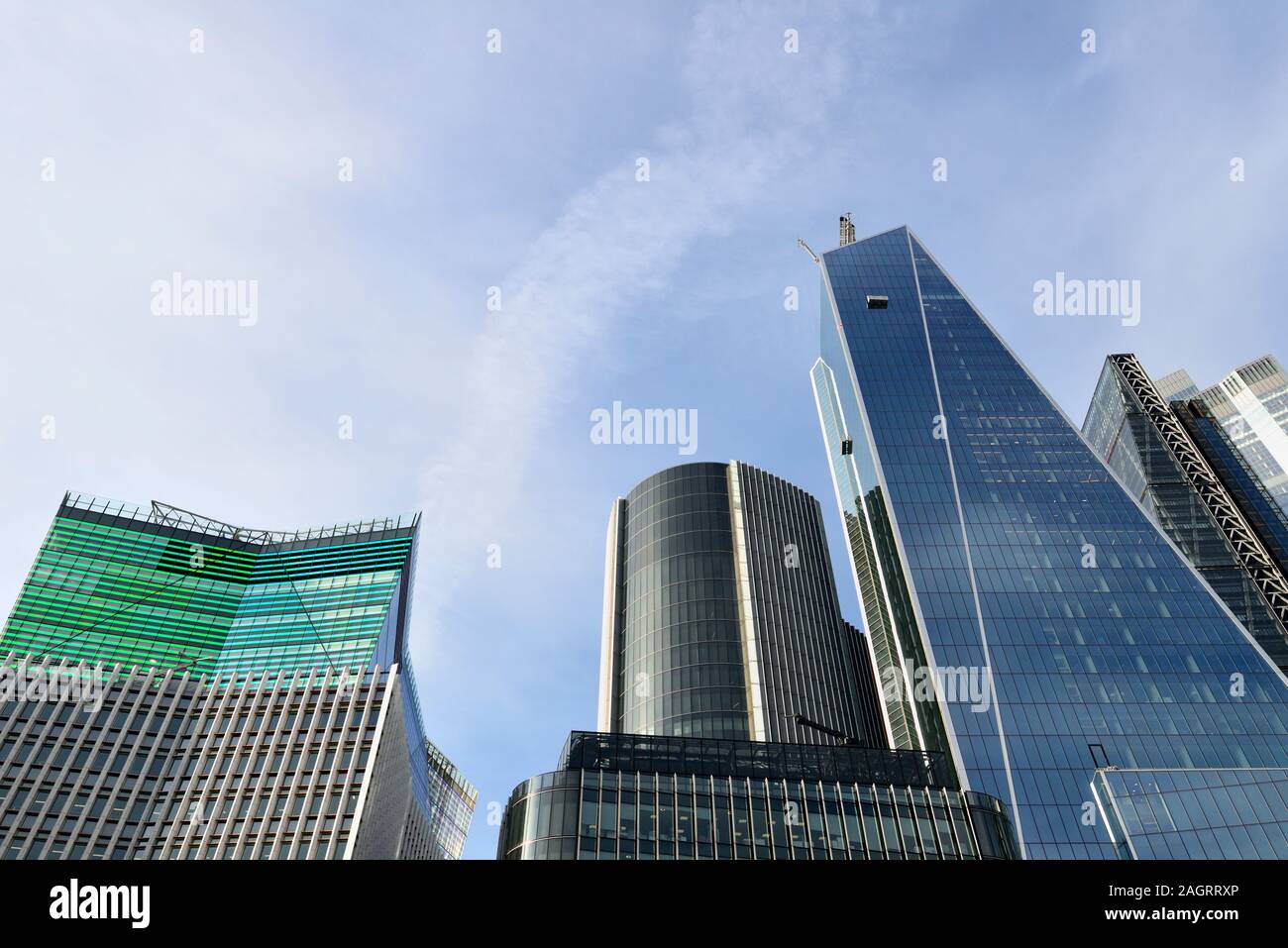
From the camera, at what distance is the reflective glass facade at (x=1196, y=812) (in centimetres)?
8756

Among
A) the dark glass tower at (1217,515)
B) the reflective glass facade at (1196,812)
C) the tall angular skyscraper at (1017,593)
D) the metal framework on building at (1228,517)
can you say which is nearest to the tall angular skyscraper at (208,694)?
the tall angular skyscraper at (1017,593)

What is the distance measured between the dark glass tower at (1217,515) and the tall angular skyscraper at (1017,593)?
38.9 m

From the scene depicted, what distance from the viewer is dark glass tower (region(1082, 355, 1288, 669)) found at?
16225 cm

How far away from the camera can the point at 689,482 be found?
6604 inches

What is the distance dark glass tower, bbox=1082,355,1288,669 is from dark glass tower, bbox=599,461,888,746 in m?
65.8

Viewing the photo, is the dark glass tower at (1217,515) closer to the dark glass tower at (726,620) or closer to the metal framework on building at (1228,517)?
the metal framework on building at (1228,517)

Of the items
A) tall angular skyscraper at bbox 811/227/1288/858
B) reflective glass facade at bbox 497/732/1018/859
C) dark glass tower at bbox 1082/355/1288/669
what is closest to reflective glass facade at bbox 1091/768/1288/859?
tall angular skyscraper at bbox 811/227/1288/858

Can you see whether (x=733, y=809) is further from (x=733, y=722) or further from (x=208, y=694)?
(x=208, y=694)

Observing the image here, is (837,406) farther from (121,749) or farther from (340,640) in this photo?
(121,749)

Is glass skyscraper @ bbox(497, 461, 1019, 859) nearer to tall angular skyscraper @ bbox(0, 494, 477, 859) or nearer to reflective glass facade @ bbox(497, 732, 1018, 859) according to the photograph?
reflective glass facade @ bbox(497, 732, 1018, 859)

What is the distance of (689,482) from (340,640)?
74.4 meters

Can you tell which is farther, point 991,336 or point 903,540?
point 991,336

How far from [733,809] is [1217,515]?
501 feet
